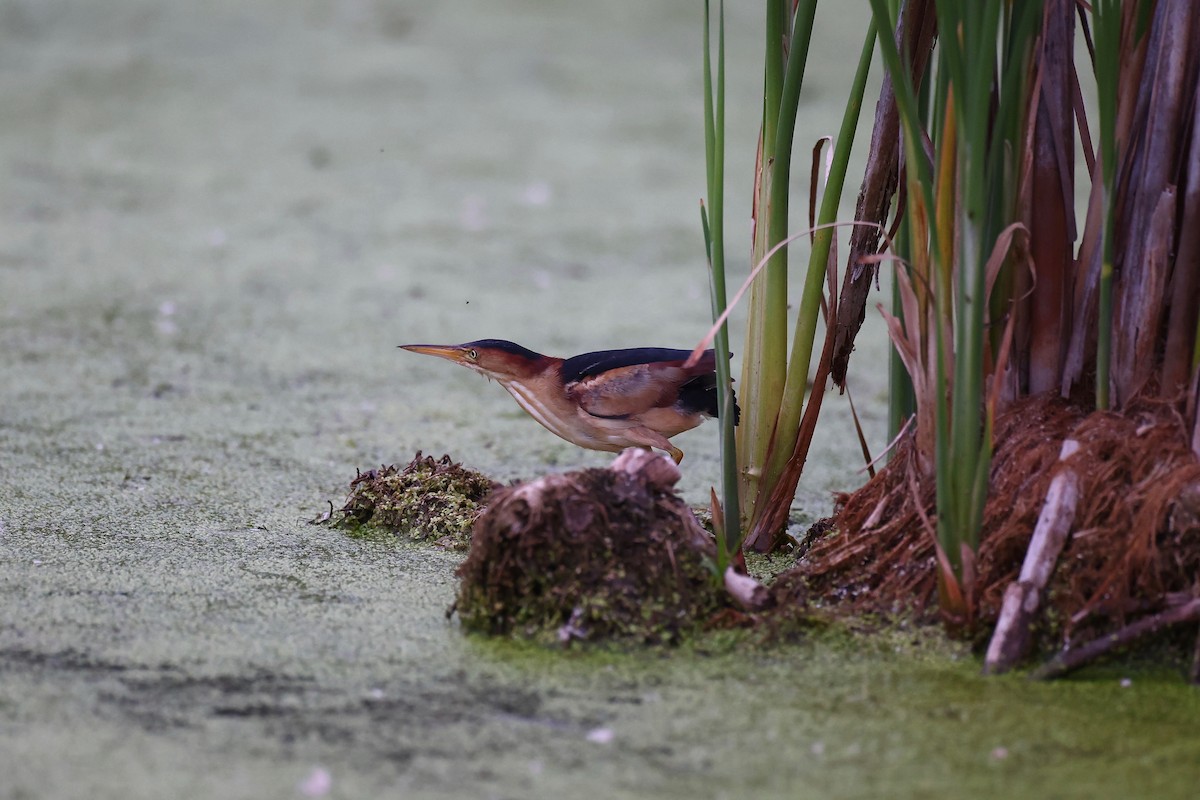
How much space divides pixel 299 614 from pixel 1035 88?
119cm

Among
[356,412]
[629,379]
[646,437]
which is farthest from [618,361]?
[356,412]

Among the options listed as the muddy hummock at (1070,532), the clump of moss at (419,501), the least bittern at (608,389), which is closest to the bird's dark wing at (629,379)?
the least bittern at (608,389)

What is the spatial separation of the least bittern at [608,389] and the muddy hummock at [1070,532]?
0.42m

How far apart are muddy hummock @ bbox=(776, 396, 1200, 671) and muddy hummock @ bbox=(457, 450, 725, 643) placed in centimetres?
19

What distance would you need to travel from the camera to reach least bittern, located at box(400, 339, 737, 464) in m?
2.14

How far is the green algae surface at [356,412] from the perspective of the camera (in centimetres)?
137

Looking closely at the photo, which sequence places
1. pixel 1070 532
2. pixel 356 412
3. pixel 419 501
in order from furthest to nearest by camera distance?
pixel 356 412 < pixel 419 501 < pixel 1070 532

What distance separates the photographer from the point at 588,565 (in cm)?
163

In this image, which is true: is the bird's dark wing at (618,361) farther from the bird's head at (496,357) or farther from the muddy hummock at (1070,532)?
the muddy hummock at (1070,532)

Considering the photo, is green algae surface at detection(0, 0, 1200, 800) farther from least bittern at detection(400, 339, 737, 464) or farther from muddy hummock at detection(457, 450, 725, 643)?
least bittern at detection(400, 339, 737, 464)

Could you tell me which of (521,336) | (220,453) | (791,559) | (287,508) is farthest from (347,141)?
(791,559)

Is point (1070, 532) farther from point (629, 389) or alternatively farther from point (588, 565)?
point (629, 389)

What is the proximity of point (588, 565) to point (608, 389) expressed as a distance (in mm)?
558

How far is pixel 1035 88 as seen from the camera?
164 centimetres
